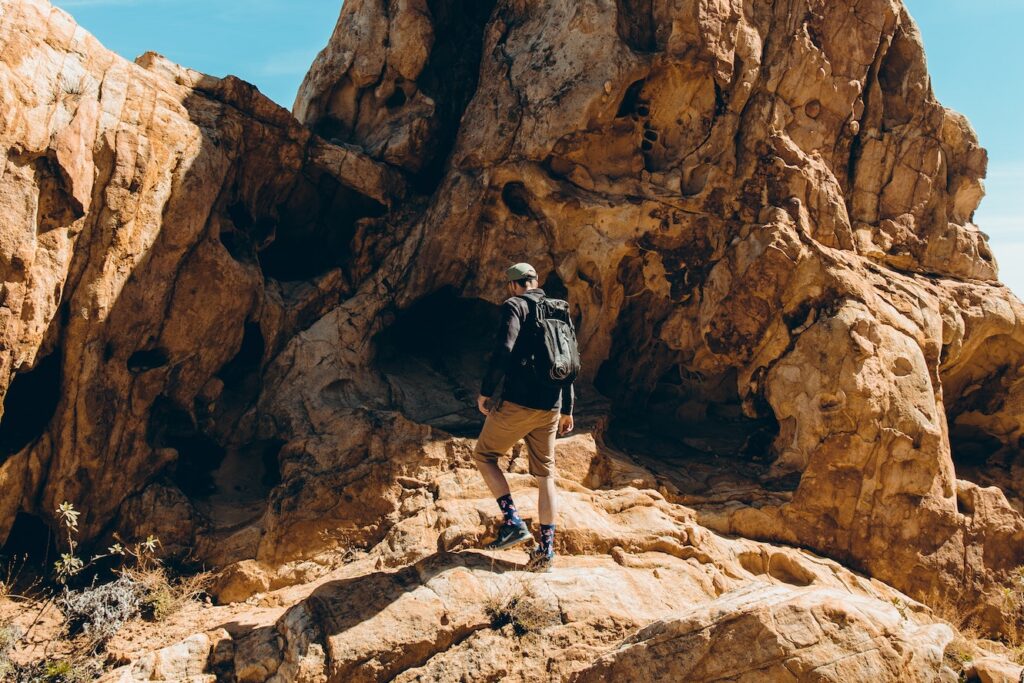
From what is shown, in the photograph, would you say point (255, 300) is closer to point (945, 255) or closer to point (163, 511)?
point (163, 511)

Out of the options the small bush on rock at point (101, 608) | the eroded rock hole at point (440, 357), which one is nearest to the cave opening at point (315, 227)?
the eroded rock hole at point (440, 357)

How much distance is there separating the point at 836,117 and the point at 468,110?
4.99m

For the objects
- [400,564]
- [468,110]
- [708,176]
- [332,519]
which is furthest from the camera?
[468,110]

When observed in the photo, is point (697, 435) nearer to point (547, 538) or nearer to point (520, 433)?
point (547, 538)

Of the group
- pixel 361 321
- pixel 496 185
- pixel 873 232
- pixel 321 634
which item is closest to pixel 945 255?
pixel 873 232

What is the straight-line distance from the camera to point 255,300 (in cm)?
889

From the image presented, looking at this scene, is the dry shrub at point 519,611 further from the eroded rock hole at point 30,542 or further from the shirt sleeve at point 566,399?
the eroded rock hole at point 30,542

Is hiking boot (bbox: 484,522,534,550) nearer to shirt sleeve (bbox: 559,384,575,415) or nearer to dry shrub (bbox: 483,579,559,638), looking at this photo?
dry shrub (bbox: 483,579,559,638)

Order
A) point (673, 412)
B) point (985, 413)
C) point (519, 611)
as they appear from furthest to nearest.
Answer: point (985, 413)
point (673, 412)
point (519, 611)

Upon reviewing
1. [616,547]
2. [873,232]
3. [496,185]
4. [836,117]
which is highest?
[836,117]

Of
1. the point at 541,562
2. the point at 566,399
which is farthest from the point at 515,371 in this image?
the point at 541,562

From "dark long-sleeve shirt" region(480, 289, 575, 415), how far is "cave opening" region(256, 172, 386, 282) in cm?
457

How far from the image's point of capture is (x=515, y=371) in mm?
5984

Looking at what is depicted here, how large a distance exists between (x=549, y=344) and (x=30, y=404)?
516cm
